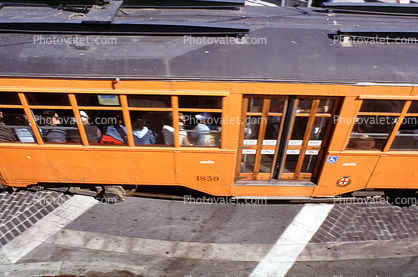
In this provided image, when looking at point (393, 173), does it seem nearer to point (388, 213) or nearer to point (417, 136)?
point (417, 136)

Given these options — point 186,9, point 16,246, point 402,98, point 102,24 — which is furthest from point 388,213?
point 16,246

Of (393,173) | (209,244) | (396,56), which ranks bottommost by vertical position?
(209,244)

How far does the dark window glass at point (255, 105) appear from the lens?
4481mm

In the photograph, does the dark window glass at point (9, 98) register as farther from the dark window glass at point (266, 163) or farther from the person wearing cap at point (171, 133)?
the dark window glass at point (266, 163)

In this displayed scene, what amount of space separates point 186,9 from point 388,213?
632 cm

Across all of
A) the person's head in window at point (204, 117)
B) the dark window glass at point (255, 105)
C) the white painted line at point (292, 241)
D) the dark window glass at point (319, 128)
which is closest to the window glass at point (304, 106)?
the dark window glass at point (319, 128)

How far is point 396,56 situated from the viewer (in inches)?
171

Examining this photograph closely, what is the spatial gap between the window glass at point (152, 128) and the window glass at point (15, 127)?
6.15 ft

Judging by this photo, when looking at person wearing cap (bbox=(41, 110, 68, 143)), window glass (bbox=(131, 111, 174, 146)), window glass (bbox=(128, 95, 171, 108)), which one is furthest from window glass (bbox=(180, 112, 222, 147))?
person wearing cap (bbox=(41, 110, 68, 143))

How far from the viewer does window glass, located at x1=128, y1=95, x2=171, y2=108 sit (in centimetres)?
438

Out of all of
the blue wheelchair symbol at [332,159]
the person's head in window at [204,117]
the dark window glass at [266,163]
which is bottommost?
the dark window glass at [266,163]

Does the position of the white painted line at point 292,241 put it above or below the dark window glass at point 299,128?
below

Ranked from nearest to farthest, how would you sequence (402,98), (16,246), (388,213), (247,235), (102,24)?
(402,98) < (102,24) < (16,246) < (247,235) < (388,213)

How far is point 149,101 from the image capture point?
4414 millimetres
